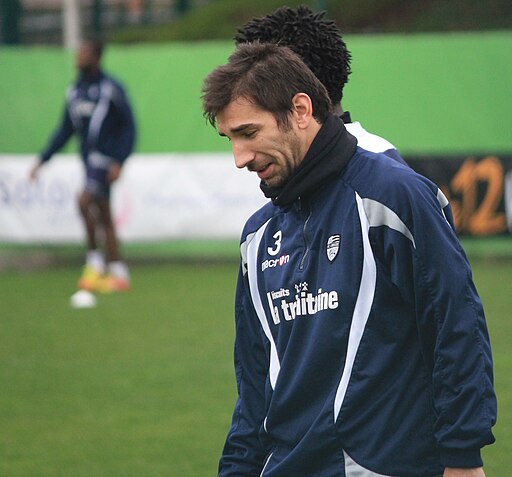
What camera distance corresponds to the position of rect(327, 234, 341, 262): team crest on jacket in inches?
124

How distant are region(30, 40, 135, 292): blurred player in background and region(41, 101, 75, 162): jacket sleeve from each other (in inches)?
8.2

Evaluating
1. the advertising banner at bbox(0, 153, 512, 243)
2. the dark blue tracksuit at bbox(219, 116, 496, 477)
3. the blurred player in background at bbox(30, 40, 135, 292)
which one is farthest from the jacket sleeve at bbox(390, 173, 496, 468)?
the advertising banner at bbox(0, 153, 512, 243)

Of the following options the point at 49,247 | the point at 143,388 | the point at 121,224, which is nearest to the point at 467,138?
the point at 121,224

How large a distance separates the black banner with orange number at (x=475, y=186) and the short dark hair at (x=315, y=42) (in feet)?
33.9

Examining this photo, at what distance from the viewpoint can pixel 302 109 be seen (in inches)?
124

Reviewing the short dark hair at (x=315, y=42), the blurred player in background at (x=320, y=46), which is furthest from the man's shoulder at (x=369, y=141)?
the short dark hair at (x=315, y=42)

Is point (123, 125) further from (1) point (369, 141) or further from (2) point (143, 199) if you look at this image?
(1) point (369, 141)

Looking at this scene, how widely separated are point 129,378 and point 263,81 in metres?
5.47

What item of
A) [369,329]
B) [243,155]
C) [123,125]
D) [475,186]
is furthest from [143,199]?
[369,329]

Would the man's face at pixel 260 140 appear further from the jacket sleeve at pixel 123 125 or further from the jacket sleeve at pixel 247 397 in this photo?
the jacket sleeve at pixel 123 125

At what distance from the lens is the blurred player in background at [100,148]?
12.6 m

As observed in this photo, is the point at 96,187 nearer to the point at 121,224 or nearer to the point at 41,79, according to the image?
the point at 121,224

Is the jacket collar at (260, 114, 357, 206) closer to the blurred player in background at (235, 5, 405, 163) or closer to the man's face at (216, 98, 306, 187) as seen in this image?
the man's face at (216, 98, 306, 187)

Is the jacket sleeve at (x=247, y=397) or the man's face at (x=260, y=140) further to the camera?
the jacket sleeve at (x=247, y=397)
